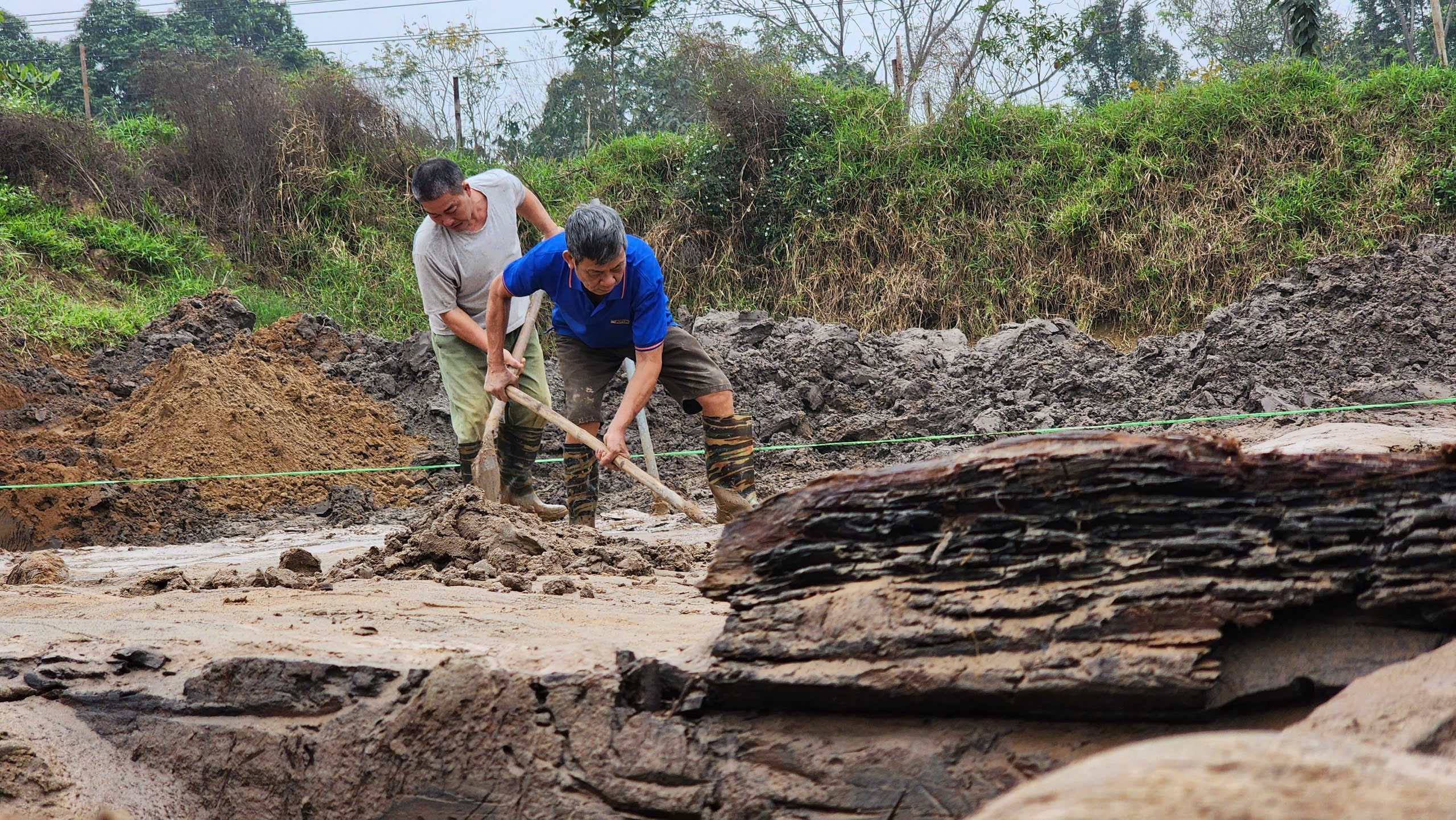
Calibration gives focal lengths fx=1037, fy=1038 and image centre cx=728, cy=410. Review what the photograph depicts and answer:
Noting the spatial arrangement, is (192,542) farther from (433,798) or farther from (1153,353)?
(1153,353)

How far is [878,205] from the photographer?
35.9 ft

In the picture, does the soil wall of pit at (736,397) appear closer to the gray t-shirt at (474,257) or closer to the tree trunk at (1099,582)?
the gray t-shirt at (474,257)

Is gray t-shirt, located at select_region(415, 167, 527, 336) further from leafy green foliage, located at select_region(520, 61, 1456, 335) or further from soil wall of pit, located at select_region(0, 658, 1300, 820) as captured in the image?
leafy green foliage, located at select_region(520, 61, 1456, 335)

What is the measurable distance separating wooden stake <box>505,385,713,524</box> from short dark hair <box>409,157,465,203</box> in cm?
95

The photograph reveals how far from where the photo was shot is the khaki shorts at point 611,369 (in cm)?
493

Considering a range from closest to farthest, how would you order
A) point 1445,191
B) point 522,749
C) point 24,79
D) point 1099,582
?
Answer: 1. point 1099,582
2. point 522,749
3. point 24,79
4. point 1445,191

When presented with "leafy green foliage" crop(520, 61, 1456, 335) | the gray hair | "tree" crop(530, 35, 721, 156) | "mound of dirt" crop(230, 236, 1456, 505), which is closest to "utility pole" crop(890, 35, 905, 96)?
"leafy green foliage" crop(520, 61, 1456, 335)

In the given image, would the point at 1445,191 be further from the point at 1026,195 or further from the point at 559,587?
the point at 559,587

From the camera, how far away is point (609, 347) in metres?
4.89

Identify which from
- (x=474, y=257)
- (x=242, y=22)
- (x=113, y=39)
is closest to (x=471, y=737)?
(x=474, y=257)

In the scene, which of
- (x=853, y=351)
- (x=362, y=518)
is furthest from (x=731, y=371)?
(x=362, y=518)

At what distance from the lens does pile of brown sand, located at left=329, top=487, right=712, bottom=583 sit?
12.2ft

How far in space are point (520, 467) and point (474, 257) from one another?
1141mm

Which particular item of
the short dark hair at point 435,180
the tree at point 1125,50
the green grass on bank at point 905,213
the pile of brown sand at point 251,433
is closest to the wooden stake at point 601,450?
the short dark hair at point 435,180
